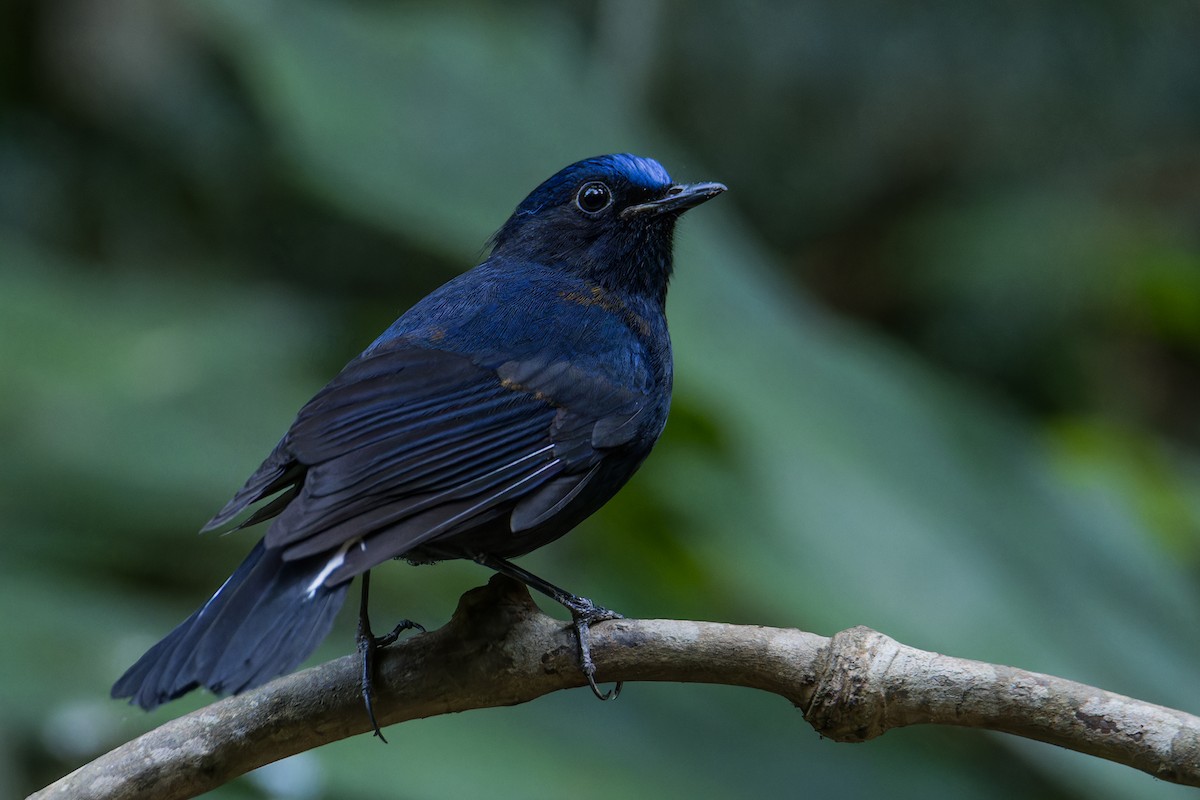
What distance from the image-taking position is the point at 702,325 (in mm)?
5191

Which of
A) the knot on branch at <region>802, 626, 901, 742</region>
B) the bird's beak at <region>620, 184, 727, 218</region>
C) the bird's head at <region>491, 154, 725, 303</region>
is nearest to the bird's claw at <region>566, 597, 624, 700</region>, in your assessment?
the knot on branch at <region>802, 626, 901, 742</region>

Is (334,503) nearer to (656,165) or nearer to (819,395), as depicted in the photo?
(656,165)

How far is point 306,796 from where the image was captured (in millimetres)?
3668

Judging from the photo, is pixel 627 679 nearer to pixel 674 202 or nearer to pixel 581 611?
pixel 581 611

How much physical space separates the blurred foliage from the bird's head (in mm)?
1244

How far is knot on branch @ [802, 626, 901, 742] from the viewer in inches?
90.5

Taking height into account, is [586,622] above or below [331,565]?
above

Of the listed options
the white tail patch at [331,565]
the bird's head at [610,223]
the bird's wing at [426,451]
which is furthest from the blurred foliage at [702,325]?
the white tail patch at [331,565]

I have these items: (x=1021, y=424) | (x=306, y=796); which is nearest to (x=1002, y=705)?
(x=306, y=796)

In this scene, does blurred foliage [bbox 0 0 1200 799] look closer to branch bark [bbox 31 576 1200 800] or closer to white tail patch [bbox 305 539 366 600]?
branch bark [bbox 31 576 1200 800]

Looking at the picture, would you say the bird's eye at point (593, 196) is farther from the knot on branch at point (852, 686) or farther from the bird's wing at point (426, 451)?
the knot on branch at point (852, 686)

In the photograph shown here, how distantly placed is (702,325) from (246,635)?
10.6 feet

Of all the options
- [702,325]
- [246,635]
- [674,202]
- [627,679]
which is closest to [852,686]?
[627,679]

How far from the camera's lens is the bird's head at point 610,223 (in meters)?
3.21
